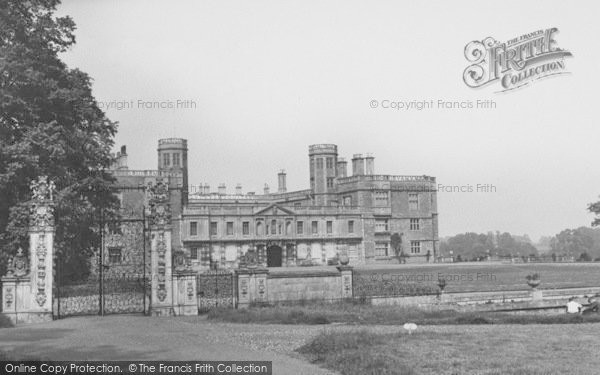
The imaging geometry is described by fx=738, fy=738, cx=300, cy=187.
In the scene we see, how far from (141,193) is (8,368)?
45786 mm

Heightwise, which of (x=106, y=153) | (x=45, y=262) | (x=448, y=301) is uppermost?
(x=106, y=153)

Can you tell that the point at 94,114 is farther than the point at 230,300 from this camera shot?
Yes

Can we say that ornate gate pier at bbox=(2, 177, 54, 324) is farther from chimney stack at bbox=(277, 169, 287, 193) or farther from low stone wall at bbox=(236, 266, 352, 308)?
chimney stack at bbox=(277, 169, 287, 193)

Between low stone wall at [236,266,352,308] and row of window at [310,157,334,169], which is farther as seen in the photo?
row of window at [310,157,334,169]

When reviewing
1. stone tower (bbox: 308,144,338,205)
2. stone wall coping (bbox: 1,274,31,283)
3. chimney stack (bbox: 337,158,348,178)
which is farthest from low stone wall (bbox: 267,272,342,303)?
chimney stack (bbox: 337,158,348,178)

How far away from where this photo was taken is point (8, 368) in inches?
371

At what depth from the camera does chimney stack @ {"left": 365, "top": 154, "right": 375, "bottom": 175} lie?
64688 millimetres

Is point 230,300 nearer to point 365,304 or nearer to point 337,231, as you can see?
point 365,304

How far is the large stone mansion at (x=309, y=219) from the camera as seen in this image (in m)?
55.0

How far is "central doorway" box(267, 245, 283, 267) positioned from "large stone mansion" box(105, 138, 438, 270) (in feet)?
0.26

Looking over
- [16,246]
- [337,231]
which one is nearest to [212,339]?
[16,246]

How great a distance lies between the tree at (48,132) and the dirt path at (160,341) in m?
5.64

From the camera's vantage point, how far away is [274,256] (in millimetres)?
58875

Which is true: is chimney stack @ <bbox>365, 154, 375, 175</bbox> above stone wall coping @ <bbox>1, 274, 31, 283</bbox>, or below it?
above
